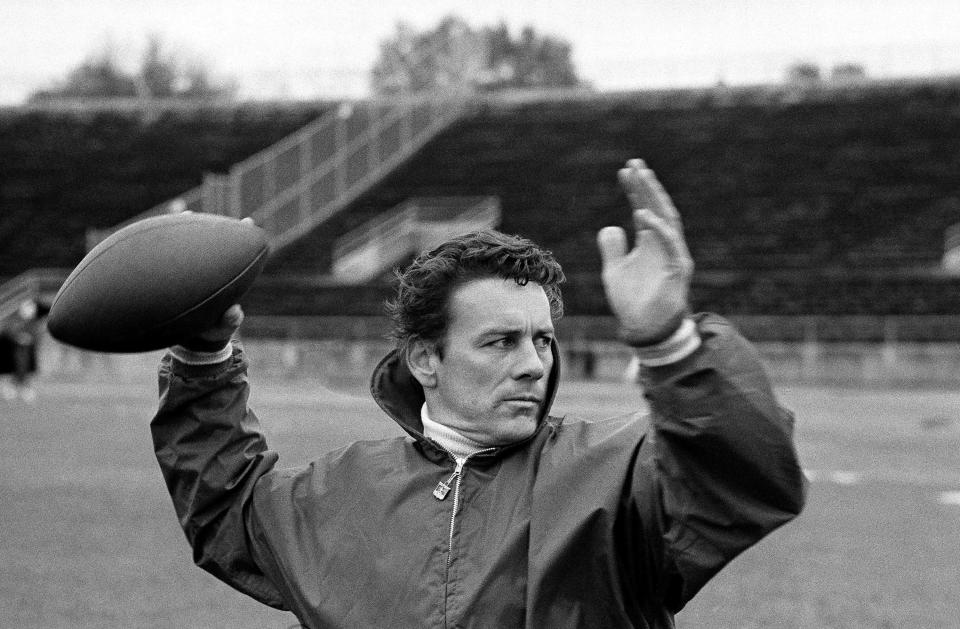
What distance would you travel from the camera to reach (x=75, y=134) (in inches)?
1534

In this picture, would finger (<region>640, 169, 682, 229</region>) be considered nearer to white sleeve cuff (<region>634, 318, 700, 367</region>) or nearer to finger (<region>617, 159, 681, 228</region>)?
finger (<region>617, 159, 681, 228</region>)

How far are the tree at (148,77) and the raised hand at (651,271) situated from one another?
206ft

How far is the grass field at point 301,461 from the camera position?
6.73 m

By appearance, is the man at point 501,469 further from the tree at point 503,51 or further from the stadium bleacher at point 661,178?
the tree at point 503,51

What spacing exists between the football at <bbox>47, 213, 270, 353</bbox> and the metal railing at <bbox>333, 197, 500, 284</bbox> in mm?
25845

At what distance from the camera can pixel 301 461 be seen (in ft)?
41.1

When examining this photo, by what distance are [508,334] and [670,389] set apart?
62cm

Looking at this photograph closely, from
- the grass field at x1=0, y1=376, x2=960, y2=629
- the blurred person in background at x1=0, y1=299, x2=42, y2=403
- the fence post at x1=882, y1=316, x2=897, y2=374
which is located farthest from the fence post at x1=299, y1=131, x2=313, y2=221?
the grass field at x1=0, y1=376, x2=960, y2=629

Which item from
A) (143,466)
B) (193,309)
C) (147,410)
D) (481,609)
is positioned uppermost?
(193,309)

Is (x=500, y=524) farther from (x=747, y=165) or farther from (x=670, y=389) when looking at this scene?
(x=747, y=165)

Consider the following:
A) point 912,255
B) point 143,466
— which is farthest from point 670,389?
point 912,255

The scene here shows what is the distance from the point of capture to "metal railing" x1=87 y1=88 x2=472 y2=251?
28875mm

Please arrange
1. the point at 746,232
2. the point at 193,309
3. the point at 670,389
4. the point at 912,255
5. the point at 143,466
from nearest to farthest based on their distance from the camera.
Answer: the point at 670,389, the point at 193,309, the point at 143,466, the point at 912,255, the point at 746,232

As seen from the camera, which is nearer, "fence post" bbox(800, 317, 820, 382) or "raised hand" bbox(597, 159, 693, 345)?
"raised hand" bbox(597, 159, 693, 345)
